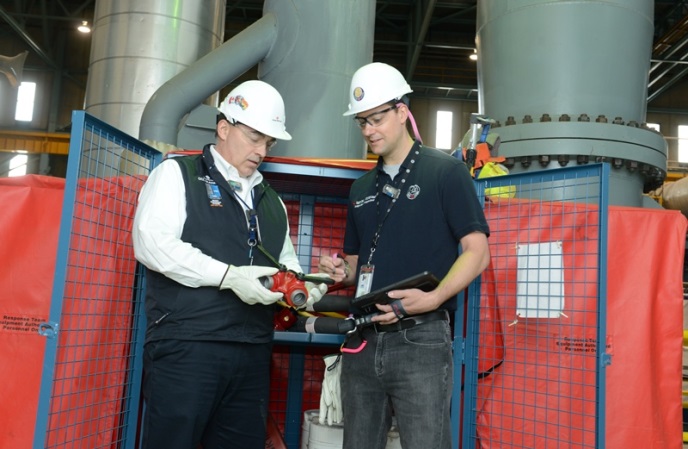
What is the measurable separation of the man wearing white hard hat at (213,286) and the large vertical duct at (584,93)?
1869 millimetres

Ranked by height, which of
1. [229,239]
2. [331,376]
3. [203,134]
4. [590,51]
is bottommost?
[331,376]

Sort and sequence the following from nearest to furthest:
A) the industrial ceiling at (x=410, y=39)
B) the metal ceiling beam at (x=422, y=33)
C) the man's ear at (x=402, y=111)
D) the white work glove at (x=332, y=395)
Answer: the man's ear at (x=402, y=111)
the white work glove at (x=332, y=395)
the metal ceiling beam at (x=422, y=33)
the industrial ceiling at (x=410, y=39)

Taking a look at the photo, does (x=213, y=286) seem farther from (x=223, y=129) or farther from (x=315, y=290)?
(x=223, y=129)

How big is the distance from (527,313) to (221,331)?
4.51 feet

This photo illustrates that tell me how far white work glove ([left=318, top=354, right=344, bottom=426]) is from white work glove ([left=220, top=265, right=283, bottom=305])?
684 mm

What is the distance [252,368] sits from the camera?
2.44 m

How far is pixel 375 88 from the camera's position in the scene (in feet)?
7.93

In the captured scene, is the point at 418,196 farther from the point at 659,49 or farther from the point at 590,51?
the point at 659,49

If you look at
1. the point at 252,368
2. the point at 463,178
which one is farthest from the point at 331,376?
the point at 463,178

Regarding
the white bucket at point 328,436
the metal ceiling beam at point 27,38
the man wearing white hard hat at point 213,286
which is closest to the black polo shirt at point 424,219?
the man wearing white hard hat at point 213,286

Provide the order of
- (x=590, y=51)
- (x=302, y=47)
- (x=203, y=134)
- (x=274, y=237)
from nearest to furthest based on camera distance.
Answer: (x=274, y=237) → (x=590, y=51) → (x=302, y=47) → (x=203, y=134)

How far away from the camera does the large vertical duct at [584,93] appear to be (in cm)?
363

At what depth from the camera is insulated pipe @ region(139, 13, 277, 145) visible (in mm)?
4156

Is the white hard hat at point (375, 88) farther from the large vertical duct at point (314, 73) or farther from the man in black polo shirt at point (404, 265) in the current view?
the large vertical duct at point (314, 73)
